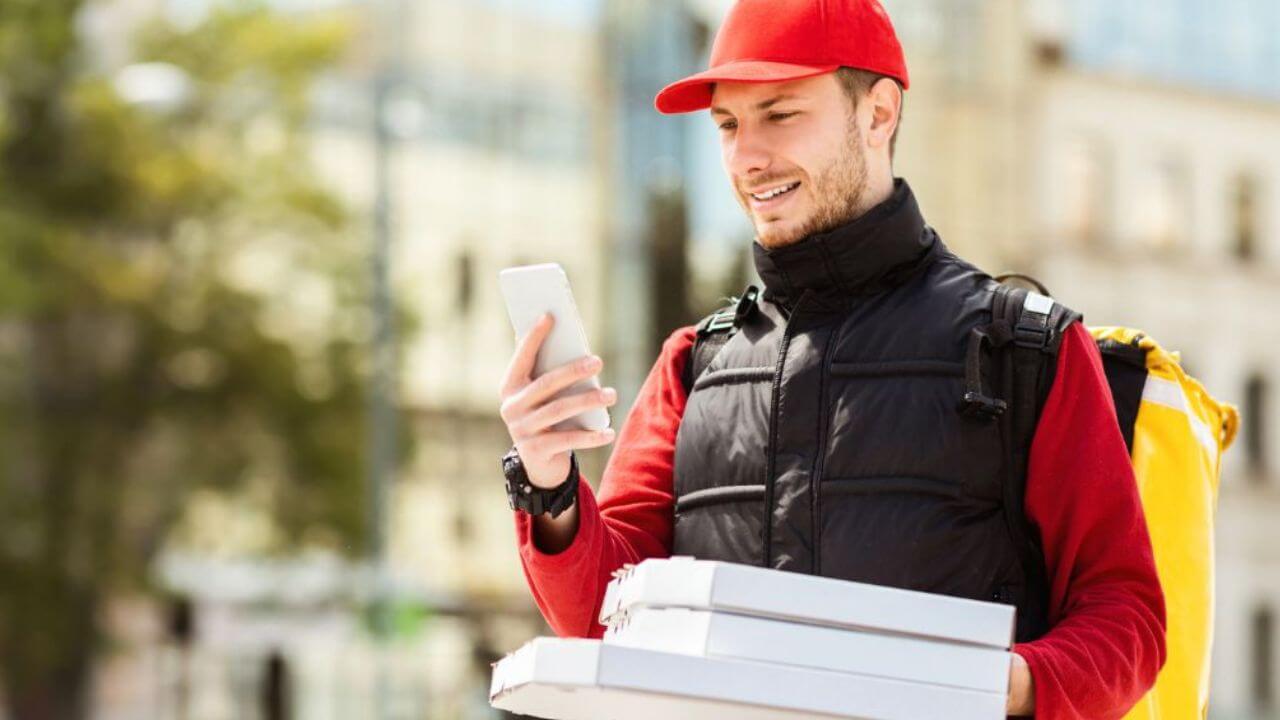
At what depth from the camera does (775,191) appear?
10.8 feet

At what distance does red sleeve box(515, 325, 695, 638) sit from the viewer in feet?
10.7

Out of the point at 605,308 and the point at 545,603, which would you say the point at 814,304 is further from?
the point at 605,308

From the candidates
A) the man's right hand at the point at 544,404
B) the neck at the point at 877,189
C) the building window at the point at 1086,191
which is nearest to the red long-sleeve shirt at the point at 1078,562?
the man's right hand at the point at 544,404

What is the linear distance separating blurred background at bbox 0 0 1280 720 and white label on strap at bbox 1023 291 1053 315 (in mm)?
22876

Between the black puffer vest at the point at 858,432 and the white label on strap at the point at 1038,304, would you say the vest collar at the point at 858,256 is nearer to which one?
the black puffer vest at the point at 858,432

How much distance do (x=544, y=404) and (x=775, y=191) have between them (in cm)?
46

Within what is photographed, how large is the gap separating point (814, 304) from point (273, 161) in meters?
29.7

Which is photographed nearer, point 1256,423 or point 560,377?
point 560,377

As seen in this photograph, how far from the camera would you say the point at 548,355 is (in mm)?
3039

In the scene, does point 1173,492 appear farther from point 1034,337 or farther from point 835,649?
point 835,649

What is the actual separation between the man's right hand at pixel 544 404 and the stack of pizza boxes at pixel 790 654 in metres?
0.33

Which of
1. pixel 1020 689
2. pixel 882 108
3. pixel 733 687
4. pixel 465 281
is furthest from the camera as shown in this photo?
pixel 465 281

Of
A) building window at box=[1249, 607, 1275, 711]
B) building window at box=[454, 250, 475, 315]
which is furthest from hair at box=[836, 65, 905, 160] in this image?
building window at box=[1249, 607, 1275, 711]

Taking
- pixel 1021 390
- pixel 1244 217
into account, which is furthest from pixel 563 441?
pixel 1244 217
